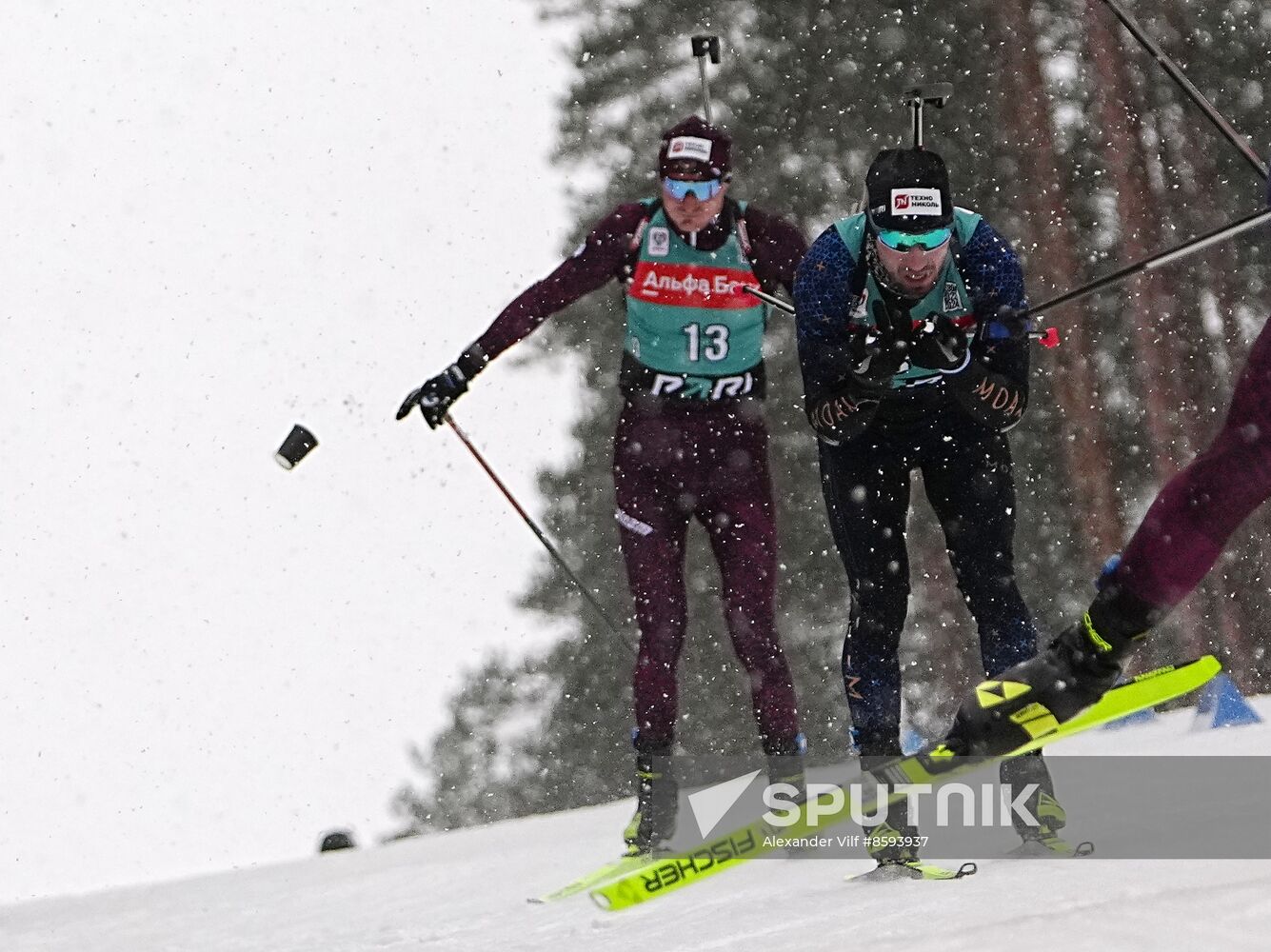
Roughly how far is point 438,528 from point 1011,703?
7411cm

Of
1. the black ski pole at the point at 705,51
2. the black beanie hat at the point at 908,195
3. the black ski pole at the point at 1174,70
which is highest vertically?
the black ski pole at the point at 705,51

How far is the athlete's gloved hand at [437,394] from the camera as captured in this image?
17.5 feet

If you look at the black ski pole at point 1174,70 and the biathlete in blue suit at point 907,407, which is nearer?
the biathlete in blue suit at point 907,407

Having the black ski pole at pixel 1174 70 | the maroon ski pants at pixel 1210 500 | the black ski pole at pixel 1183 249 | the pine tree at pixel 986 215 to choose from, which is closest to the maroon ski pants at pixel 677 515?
the black ski pole at pixel 1183 249

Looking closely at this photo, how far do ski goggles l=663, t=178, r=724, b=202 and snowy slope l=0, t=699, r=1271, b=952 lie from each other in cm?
202

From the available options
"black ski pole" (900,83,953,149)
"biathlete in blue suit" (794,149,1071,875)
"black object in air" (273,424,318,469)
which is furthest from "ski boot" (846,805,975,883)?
"black object in air" (273,424,318,469)

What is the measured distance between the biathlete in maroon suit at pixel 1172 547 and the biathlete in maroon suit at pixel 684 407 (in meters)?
1.67

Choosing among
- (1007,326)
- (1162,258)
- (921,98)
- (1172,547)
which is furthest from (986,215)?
(1172,547)

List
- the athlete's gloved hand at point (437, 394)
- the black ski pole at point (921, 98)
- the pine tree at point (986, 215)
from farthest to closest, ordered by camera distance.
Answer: the pine tree at point (986, 215), the athlete's gloved hand at point (437, 394), the black ski pole at point (921, 98)

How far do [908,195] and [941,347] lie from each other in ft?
1.24

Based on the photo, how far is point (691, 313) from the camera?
17.1 feet

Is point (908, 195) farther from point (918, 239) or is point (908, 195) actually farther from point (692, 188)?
point (692, 188)

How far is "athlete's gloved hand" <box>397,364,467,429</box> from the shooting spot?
17.5 ft

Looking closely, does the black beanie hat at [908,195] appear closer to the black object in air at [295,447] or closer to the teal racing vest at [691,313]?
the teal racing vest at [691,313]
